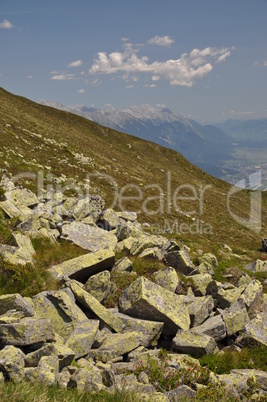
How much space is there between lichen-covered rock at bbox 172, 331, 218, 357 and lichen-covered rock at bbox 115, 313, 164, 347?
0.65 m

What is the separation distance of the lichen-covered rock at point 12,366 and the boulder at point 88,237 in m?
8.02

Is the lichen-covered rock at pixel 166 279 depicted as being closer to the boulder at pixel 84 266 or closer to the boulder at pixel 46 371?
the boulder at pixel 84 266

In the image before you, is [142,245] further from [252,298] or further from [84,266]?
[252,298]

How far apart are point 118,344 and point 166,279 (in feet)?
15.6

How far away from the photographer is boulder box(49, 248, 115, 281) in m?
11.8

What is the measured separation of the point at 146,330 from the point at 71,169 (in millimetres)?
39146

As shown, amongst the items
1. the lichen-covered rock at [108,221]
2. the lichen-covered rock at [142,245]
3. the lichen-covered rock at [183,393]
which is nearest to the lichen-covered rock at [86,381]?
the lichen-covered rock at [183,393]

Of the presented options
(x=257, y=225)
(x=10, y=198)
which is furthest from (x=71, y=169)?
(x=257, y=225)

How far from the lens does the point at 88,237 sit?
625 inches

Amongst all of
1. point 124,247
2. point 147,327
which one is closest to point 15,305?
point 147,327

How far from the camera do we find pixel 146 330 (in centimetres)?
1020

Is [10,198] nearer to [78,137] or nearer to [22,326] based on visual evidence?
[22,326]

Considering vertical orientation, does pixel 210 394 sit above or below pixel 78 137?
below

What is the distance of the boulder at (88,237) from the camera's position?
49.6ft
